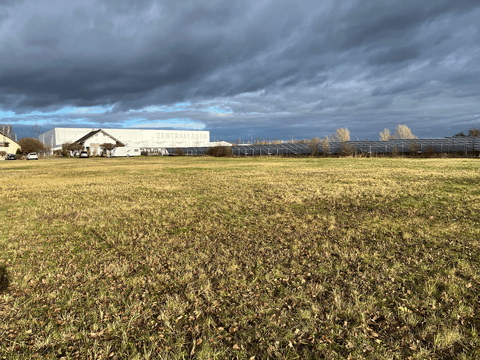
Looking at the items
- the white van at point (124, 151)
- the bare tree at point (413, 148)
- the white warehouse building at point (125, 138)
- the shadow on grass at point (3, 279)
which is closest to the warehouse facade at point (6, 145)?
the white warehouse building at point (125, 138)

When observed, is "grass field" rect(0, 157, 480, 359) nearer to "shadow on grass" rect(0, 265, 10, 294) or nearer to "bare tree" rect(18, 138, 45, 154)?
"shadow on grass" rect(0, 265, 10, 294)

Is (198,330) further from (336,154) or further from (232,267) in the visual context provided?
(336,154)

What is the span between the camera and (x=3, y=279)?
4590mm

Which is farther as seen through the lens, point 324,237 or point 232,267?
point 324,237

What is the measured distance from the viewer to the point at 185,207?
9688 mm

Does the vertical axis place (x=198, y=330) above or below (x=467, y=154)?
below

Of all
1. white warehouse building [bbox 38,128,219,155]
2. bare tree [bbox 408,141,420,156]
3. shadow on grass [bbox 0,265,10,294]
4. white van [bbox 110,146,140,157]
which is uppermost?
white warehouse building [bbox 38,128,219,155]

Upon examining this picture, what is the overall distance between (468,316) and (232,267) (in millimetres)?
3286

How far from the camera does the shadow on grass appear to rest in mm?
4324

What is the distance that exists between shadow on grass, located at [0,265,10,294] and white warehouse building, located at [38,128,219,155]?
3031 inches

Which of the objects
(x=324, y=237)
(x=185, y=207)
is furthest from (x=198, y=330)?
(x=185, y=207)

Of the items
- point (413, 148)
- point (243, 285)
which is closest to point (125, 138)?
point (413, 148)

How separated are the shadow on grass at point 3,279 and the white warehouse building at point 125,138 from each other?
253 ft

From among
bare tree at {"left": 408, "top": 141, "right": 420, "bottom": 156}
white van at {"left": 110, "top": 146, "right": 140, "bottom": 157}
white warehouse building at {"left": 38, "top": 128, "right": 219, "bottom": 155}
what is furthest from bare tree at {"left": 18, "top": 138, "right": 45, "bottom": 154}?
bare tree at {"left": 408, "top": 141, "right": 420, "bottom": 156}
